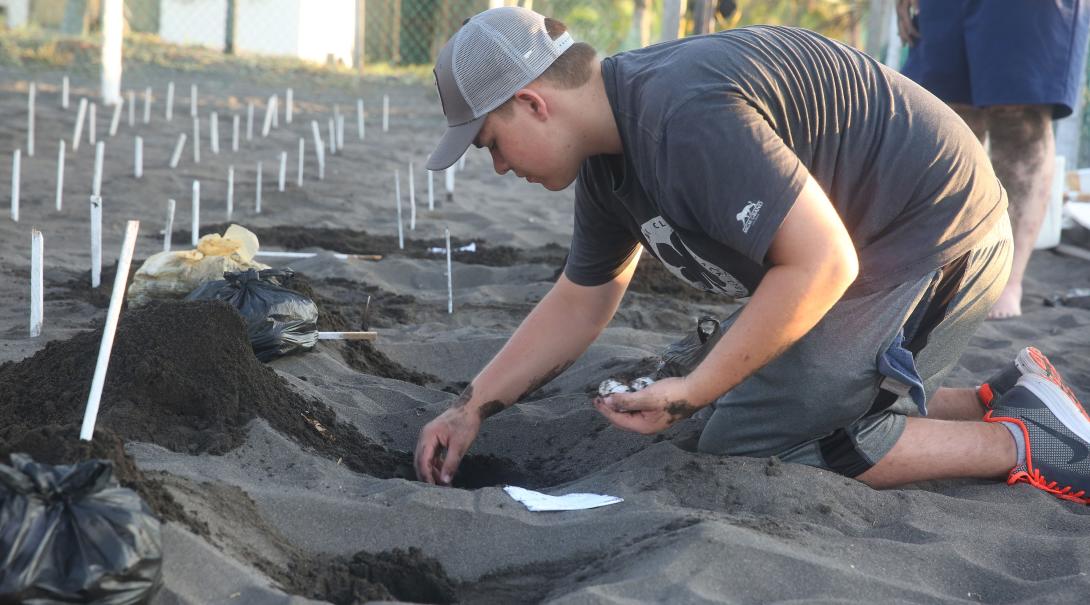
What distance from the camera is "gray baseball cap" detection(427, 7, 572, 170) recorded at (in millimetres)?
2119

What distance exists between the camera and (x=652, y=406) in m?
2.18

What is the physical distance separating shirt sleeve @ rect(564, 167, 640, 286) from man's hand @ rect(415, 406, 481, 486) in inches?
18.1

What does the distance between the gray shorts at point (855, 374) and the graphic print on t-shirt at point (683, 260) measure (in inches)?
3.7

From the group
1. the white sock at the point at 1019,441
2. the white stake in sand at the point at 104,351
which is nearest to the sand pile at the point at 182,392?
the white stake in sand at the point at 104,351

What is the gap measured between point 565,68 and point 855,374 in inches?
37.0

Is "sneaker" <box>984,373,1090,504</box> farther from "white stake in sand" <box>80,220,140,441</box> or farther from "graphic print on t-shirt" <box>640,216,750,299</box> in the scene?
"white stake in sand" <box>80,220,140,441</box>

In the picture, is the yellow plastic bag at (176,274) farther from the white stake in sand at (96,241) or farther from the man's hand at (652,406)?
the man's hand at (652,406)

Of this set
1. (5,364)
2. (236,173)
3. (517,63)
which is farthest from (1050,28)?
(236,173)

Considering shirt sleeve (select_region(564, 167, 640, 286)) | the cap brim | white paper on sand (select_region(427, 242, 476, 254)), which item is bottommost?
white paper on sand (select_region(427, 242, 476, 254))

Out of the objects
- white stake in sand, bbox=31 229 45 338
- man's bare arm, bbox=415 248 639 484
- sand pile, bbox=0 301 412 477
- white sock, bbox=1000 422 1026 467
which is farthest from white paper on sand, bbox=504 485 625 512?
white stake in sand, bbox=31 229 45 338

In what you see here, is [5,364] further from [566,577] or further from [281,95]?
[281,95]

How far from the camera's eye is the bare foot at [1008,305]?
15.0ft

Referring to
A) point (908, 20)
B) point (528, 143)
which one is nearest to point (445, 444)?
point (528, 143)

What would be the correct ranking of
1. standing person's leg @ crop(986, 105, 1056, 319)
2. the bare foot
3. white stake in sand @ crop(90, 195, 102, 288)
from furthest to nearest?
the bare foot < standing person's leg @ crop(986, 105, 1056, 319) < white stake in sand @ crop(90, 195, 102, 288)
